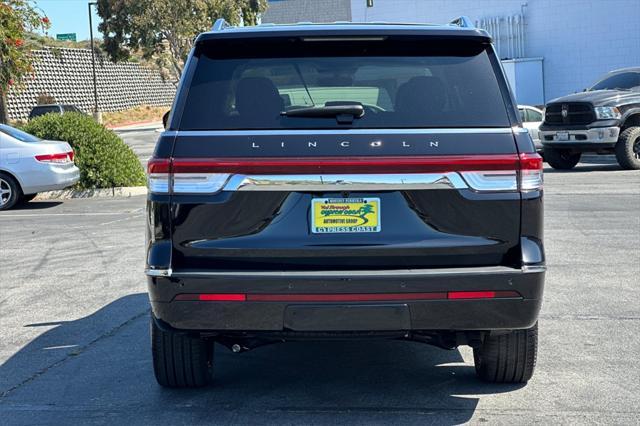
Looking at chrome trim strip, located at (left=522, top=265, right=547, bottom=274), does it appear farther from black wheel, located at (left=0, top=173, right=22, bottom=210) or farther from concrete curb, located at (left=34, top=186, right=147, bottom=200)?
concrete curb, located at (left=34, top=186, right=147, bottom=200)

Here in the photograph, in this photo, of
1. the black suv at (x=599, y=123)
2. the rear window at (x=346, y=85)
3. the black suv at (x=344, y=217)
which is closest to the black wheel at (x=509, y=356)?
the black suv at (x=344, y=217)

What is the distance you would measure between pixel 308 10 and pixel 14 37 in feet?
136

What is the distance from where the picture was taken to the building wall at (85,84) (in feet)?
178

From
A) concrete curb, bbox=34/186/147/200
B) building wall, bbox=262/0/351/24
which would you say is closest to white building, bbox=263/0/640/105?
building wall, bbox=262/0/351/24

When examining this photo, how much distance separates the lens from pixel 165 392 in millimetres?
5785

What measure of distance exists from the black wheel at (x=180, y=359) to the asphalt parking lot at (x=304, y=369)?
88 mm

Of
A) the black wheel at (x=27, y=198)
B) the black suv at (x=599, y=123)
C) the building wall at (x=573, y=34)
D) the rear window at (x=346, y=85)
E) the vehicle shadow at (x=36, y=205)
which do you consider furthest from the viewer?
the building wall at (x=573, y=34)

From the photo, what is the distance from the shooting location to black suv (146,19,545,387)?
4.78m

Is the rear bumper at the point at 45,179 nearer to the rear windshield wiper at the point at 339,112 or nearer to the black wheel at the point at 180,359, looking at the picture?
the black wheel at the point at 180,359

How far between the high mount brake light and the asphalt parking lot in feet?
4.18

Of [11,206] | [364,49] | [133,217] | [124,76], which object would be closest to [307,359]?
[364,49]

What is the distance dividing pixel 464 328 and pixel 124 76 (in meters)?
65.8

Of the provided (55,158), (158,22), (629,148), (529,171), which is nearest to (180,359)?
(529,171)

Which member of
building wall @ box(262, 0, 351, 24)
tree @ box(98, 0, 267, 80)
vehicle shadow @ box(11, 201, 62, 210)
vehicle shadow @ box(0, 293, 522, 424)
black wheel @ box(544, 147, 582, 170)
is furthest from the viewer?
building wall @ box(262, 0, 351, 24)
